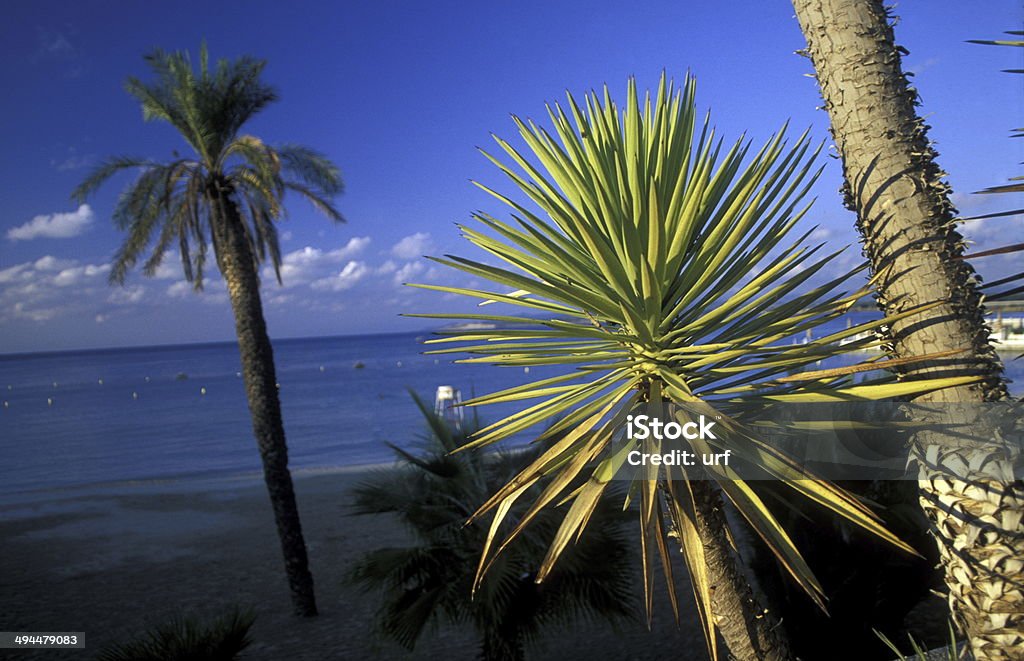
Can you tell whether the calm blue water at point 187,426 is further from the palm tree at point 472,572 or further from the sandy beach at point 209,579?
the sandy beach at point 209,579

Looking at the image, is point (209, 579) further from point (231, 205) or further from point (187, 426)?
point (187, 426)

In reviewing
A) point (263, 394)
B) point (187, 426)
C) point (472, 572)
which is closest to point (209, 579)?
point (263, 394)

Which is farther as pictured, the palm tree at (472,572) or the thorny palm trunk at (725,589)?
the palm tree at (472,572)

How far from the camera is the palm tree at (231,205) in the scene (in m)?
11.0

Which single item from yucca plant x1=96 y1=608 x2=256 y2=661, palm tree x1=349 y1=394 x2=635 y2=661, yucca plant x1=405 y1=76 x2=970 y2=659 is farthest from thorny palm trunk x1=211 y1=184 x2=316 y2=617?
yucca plant x1=405 y1=76 x2=970 y2=659

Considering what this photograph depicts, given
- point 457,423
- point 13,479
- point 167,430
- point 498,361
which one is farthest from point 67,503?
point 167,430

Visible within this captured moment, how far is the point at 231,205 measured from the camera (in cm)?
1151

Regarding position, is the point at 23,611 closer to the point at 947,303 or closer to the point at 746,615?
the point at 746,615

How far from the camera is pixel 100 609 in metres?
11.4

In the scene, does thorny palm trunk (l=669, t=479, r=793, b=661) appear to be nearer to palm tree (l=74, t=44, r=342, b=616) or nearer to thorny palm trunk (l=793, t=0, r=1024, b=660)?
thorny palm trunk (l=793, t=0, r=1024, b=660)

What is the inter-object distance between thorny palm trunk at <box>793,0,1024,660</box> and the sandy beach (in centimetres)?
537

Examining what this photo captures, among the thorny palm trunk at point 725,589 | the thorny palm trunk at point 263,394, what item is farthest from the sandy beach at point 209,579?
the thorny palm trunk at point 725,589

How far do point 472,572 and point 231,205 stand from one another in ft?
25.0

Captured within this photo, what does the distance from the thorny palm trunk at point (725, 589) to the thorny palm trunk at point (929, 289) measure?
652mm
